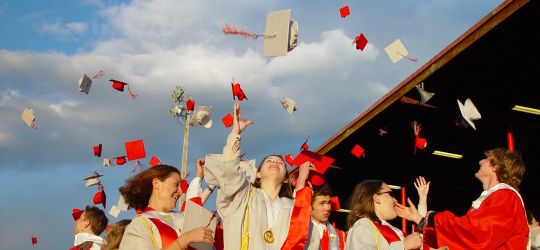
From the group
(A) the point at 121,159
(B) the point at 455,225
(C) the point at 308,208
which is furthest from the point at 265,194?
(A) the point at 121,159

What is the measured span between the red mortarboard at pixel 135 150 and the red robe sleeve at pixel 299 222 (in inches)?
119

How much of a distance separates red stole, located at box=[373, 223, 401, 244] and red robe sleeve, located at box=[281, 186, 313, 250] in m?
1.09

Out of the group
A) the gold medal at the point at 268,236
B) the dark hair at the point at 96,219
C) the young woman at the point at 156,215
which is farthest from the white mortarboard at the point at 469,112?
the young woman at the point at 156,215

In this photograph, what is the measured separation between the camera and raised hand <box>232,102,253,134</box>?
16.0 ft

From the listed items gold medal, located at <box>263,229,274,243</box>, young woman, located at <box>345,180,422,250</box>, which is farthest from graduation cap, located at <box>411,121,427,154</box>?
gold medal, located at <box>263,229,274,243</box>

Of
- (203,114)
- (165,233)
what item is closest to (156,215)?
(165,233)

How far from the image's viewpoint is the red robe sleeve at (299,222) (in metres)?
4.95

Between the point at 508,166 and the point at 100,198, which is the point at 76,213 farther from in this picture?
the point at 508,166

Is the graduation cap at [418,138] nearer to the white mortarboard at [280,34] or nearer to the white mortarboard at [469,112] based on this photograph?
the white mortarboard at [469,112]

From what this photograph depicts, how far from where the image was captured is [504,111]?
9438 mm

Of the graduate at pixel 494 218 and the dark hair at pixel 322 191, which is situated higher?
the dark hair at pixel 322 191

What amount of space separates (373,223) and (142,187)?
2.13 m

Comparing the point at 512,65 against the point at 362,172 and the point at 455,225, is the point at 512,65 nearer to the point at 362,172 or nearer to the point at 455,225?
the point at 455,225

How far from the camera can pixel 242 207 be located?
4945 mm
